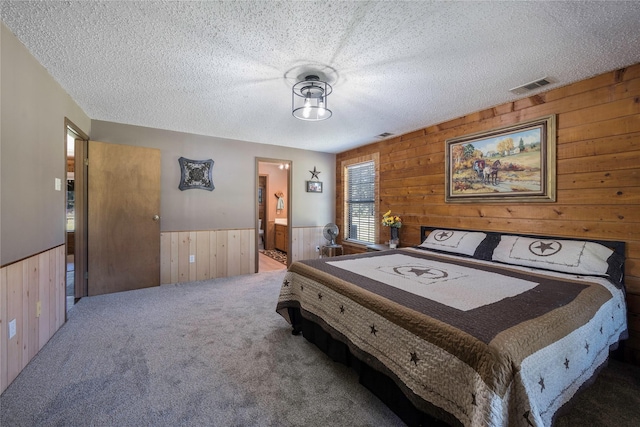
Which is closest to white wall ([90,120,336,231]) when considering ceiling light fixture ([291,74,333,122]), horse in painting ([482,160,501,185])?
ceiling light fixture ([291,74,333,122])

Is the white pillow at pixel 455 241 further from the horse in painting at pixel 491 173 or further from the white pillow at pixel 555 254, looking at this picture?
the horse in painting at pixel 491 173

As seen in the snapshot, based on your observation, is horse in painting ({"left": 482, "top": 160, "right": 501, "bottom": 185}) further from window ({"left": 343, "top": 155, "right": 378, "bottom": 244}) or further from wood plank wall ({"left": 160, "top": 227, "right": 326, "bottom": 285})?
wood plank wall ({"left": 160, "top": 227, "right": 326, "bottom": 285})

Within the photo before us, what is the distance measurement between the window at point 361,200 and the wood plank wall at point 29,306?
13.0 feet

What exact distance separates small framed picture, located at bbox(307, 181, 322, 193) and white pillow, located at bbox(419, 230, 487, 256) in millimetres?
2496

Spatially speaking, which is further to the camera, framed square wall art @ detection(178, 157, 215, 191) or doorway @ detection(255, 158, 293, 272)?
doorway @ detection(255, 158, 293, 272)

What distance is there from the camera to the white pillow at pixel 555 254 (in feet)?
6.77

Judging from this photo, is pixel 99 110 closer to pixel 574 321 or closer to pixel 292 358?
pixel 292 358

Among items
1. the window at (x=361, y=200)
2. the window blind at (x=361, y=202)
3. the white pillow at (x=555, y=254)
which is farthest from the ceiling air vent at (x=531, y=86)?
the window blind at (x=361, y=202)

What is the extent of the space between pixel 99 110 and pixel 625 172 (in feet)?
16.8

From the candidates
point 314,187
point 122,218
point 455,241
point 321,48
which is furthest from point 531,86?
point 122,218

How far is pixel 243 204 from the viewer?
4547 millimetres

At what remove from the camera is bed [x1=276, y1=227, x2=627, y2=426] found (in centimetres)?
106

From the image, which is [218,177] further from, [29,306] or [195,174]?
[29,306]

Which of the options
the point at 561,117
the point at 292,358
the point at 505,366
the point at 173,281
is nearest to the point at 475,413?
the point at 505,366
